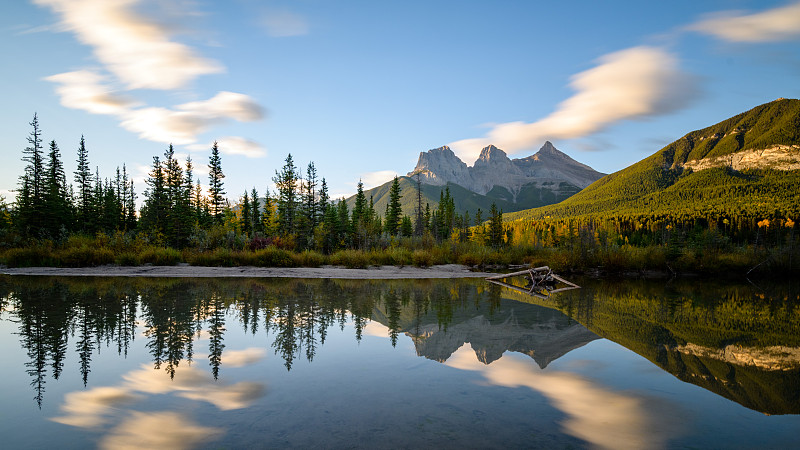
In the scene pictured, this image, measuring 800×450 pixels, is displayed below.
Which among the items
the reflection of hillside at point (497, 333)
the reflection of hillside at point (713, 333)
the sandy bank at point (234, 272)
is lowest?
the reflection of hillside at point (713, 333)

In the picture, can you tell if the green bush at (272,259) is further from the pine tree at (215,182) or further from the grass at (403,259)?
the pine tree at (215,182)

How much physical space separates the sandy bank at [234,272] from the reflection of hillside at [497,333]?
10.4m

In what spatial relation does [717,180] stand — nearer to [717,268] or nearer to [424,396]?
[717,268]

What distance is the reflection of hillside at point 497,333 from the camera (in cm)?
789

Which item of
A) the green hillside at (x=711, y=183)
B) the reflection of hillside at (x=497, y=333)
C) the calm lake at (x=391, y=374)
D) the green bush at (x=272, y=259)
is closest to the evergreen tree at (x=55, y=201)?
the green bush at (x=272, y=259)

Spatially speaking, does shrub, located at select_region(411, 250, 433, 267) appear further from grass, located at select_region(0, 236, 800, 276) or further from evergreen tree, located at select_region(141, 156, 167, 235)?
evergreen tree, located at select_region(141, 156, 167, 235)

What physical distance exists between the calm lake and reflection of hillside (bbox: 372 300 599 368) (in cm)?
7

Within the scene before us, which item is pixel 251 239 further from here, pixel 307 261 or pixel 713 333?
pixel 713 333

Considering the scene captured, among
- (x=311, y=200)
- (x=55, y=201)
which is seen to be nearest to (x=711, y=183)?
(x=311, y=200)

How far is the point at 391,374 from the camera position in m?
6.40

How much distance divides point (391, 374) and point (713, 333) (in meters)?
8.49

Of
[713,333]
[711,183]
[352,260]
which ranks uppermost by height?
[711,183]

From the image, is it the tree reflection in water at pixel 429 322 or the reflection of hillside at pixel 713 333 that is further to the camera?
the tree reflection in water at pixel 429 322

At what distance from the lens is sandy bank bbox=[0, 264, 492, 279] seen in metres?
20.9
